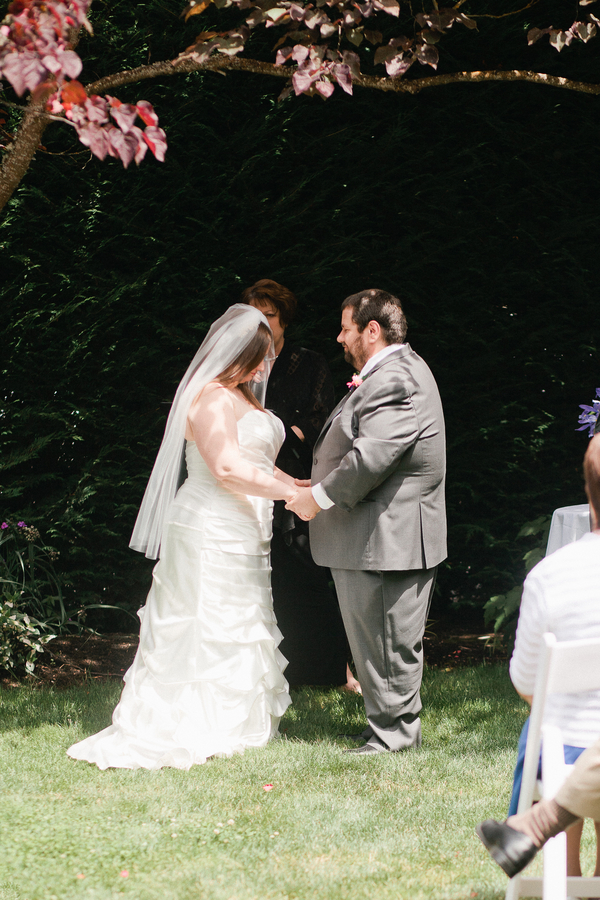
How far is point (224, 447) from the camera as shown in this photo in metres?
3.58

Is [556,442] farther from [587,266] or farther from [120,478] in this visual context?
[120,478]

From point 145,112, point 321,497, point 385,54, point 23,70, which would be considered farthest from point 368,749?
point 385,54

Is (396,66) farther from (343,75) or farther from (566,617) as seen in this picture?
(566,617)

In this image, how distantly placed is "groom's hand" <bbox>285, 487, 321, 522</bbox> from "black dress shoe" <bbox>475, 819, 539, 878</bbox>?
1955mm

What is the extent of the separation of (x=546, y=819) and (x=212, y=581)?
2.09m

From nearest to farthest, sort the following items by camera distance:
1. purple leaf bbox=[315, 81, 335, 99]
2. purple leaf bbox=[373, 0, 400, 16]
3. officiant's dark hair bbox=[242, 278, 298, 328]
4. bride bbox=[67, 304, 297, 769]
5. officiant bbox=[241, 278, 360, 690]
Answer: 1. purple leaf bbox=[315, 81, 335, 99]
2. purple leaf bbox=[373, 0, 400, 16]
3. bride bbox=[67, 304, 297, 769]
4. officiant's dark hair bbox=[242, 278, 298, 328]
5. officiant bbox=[241, 278, 360, 690]

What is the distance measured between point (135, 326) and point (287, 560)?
180 cm

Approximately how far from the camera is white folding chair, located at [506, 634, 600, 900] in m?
1.72

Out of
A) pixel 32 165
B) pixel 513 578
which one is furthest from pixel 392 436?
pixel 32 165

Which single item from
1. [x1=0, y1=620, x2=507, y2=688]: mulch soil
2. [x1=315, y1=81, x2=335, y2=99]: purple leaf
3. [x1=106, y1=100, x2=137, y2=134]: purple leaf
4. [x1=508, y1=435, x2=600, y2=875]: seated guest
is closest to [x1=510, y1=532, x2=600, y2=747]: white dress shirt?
[x1=508, y1=435, x2=600, y2=875]: seated guest

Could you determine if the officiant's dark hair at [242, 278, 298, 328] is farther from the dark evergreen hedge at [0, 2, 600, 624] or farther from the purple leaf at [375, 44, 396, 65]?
the purple leaf at [375, 44, 396, 65]

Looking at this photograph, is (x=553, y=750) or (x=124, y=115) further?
(x=124, y=115)

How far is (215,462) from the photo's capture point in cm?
360

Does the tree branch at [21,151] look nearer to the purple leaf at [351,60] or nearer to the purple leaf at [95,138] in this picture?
the purple leaf at [95,138]
